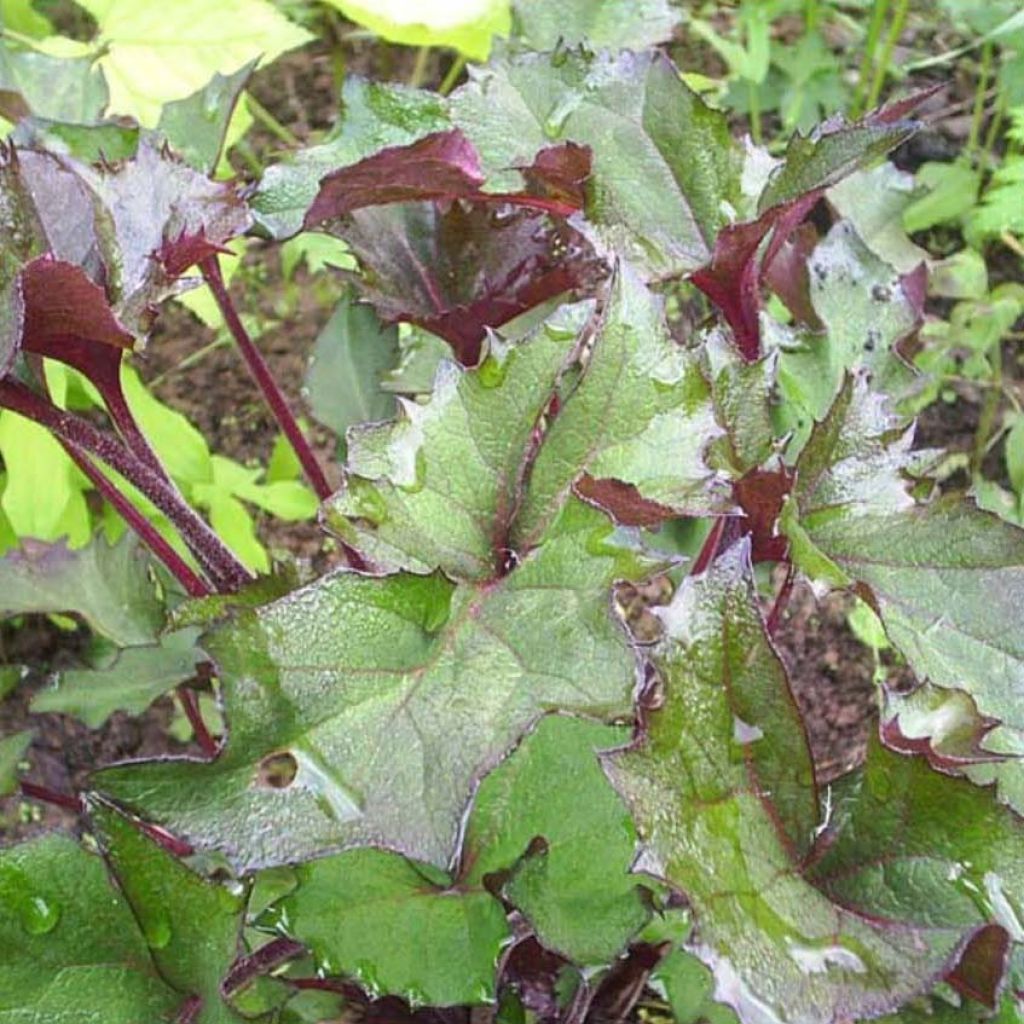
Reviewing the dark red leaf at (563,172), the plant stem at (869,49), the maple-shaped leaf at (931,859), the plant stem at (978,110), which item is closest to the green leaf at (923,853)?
the maple-shaped leaf at (931,859)

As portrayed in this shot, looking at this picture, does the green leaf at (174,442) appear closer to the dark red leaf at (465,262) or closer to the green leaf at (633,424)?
the dark red leaf at (465,262)

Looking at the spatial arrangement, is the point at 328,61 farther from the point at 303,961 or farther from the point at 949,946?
the point at 949,946

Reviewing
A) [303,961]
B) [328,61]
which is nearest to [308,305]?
[328,61]

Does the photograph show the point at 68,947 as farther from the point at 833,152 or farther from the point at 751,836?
the point at 833,152

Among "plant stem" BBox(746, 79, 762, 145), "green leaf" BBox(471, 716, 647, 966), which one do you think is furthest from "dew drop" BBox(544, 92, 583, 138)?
"plant stem" BBox(746, 79, 762, 145)

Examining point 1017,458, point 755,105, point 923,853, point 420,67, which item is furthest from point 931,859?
point 420,67

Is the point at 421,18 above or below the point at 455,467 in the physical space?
below
